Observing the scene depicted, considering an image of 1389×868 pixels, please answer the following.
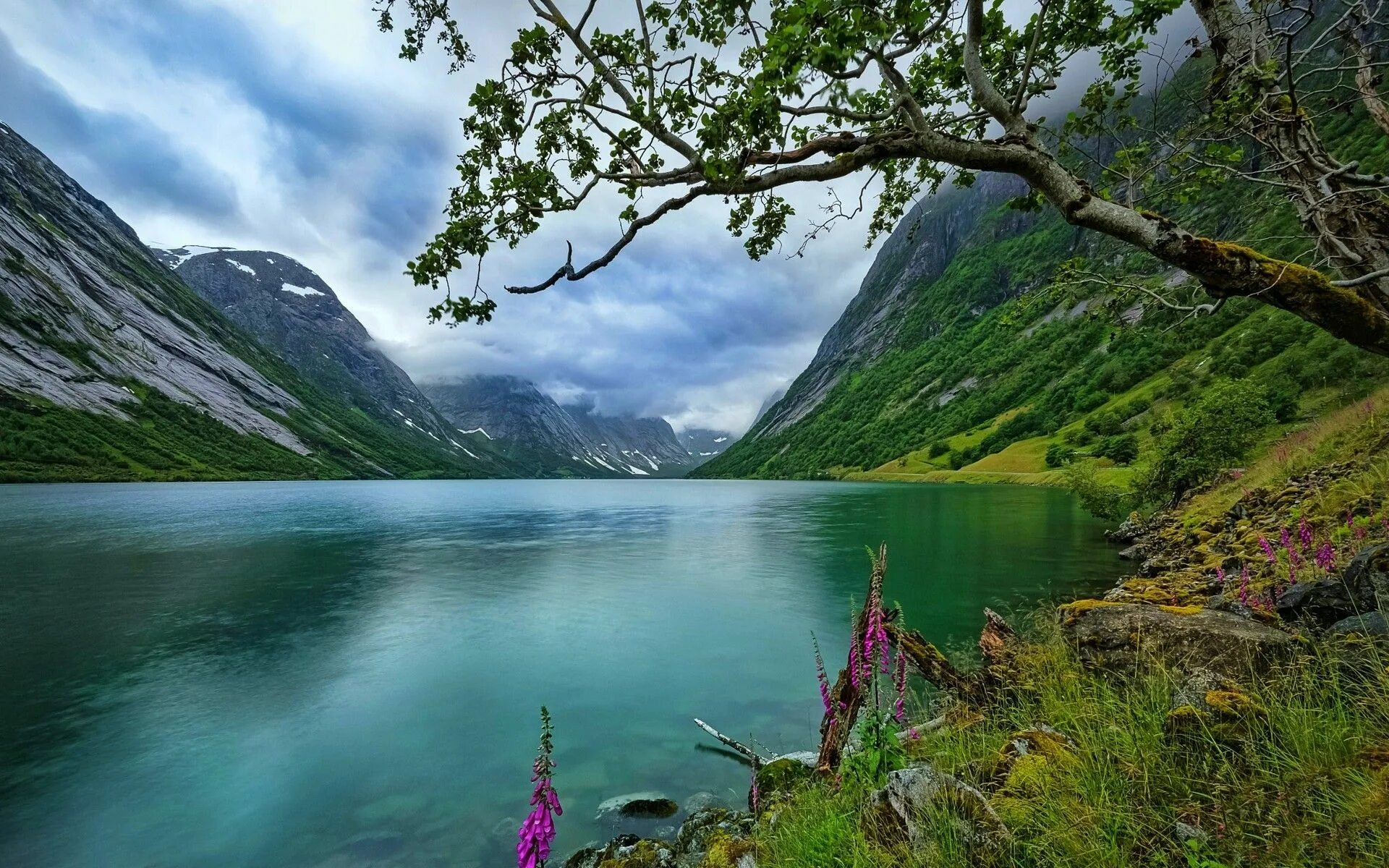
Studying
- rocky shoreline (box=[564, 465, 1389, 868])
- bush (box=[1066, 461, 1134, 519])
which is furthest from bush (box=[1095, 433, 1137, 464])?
rocky shoreline (box=[564, 465, 1389, 868])

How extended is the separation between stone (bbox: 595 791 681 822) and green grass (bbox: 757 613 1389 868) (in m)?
5.01

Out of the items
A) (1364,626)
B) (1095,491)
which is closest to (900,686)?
(1364,626)

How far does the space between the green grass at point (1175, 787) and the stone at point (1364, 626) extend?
28 centimetres

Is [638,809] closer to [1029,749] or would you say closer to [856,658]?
[856,658]

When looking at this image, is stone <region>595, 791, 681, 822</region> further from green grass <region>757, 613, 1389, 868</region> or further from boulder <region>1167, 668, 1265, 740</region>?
boulder <region>1167, 668, 1265, 740</region>

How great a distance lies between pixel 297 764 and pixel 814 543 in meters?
40.9

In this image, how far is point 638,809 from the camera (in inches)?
418

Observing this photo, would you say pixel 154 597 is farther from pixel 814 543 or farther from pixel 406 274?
pixel 814 543

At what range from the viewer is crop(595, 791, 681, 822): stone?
34.4 ft

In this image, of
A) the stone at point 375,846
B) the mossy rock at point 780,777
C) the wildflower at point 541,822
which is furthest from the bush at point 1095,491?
the wildflower at point 541,822

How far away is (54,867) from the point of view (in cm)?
1001

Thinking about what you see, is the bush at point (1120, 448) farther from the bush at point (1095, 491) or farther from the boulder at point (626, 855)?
the boulder at point (626, 855)

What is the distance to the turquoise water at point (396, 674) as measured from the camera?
11.2 meters

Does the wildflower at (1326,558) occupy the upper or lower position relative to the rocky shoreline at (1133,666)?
upper
